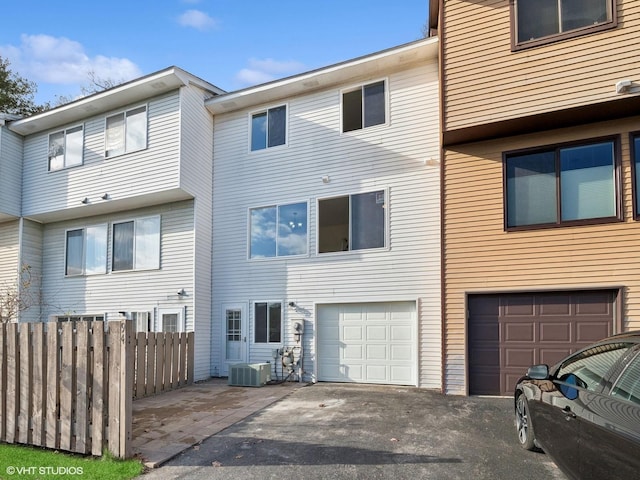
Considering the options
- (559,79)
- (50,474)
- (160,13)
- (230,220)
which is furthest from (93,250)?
(559,79)

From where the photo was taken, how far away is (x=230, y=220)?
11.7m

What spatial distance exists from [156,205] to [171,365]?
4.67m

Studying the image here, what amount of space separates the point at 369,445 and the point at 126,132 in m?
10.6

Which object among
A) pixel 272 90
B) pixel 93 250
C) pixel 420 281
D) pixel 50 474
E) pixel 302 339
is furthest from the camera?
pixel 93 250

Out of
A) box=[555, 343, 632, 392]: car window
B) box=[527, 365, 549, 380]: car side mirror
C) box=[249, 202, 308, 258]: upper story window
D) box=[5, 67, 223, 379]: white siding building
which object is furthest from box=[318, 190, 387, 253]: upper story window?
box=[555, 343, 632, 392]: car window

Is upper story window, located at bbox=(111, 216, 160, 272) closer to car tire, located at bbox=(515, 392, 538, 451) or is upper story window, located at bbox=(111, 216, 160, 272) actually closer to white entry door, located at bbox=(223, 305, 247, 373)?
white entry door, located at bbox=(223, 305, 247, 373)

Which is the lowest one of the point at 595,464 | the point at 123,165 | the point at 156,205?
the point at 595,464

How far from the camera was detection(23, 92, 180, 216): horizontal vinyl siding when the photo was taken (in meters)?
11.1

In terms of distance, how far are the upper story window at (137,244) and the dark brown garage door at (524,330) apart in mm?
8452

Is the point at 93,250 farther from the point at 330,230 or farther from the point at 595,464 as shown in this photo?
the point at 595,464

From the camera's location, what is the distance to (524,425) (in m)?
5.14

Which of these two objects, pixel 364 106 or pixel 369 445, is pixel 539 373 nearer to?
pixel 369 445

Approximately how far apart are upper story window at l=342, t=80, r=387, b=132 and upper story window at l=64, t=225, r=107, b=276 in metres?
8.00

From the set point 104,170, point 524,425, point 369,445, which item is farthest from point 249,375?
point 104,170
